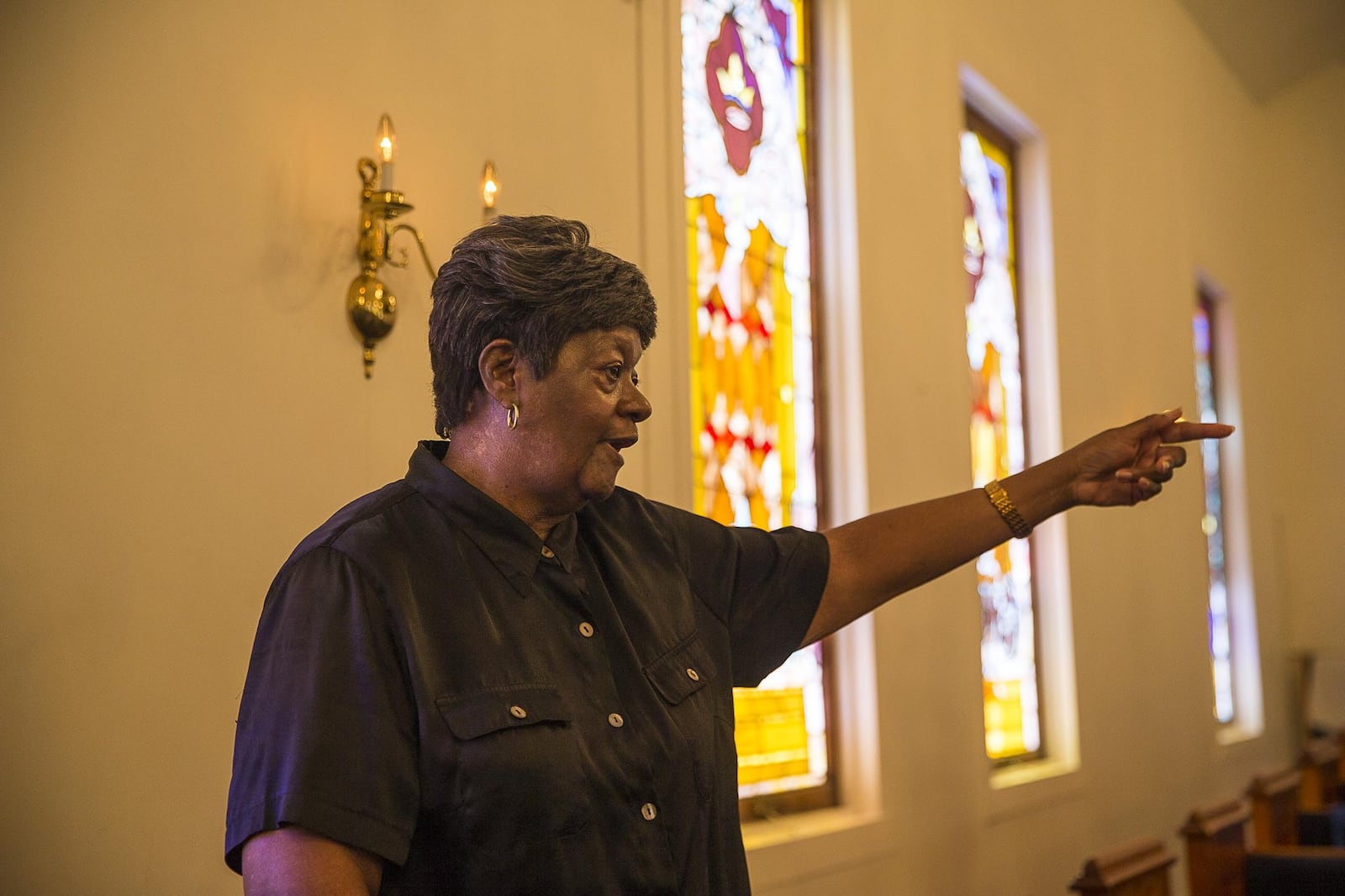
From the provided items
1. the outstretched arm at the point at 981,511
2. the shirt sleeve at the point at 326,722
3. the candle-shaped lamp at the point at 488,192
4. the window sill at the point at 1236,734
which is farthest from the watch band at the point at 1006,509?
the window sill at the point at 1236,734

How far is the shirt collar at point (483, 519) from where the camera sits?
169 centimetres

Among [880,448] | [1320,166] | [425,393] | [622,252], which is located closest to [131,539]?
[425,393]

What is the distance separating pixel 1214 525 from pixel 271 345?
26.9 feet

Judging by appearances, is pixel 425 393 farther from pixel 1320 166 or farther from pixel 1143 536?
pixel 1320 166

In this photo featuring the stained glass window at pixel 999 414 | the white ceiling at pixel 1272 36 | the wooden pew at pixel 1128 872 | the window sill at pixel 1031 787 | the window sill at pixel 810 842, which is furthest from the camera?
the white ceiling at pixel 1272 36

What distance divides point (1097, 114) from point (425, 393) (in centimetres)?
545

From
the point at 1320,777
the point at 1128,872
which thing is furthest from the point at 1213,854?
the point at 1320,777

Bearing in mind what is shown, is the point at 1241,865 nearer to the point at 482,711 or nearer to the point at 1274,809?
the point at 1274,809

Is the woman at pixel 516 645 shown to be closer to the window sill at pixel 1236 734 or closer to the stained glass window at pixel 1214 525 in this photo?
the window sill at pixel 1236 734

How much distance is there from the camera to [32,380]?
210cm

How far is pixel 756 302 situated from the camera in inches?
172

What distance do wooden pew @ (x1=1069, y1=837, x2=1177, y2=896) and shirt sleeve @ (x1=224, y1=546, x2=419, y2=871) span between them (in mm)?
2433

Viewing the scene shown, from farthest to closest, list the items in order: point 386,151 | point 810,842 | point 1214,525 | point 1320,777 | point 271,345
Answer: point 1214,525
point 1320,777
point 810,842
point 386,151
point 271,345

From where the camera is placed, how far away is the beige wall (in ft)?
6.97
